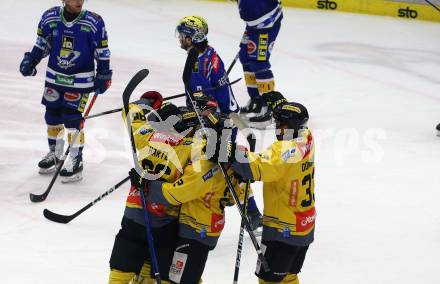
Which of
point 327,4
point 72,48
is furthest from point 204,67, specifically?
point 327,4

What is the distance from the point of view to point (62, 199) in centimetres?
597

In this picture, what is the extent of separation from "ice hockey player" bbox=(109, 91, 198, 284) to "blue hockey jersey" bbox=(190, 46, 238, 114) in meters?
1.25

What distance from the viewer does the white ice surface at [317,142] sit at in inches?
205

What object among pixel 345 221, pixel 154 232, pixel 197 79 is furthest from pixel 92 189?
pixel 154 232

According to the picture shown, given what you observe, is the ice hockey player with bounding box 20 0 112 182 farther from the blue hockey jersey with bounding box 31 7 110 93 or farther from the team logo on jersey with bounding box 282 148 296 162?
the team logo on jersey with bounding box 282 148 296 162

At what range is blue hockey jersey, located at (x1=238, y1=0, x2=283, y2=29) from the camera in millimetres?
7555

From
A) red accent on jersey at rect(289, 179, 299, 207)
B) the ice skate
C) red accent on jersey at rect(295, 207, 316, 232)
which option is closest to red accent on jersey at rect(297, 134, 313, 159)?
red accent on jersey at rect(289, 179, 299, 207)

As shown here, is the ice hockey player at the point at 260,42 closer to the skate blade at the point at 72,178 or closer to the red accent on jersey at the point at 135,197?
the skate blade at the point at 72,178

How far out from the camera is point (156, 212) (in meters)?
4.14

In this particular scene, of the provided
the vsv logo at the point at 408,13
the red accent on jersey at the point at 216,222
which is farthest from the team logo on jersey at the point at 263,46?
the vsv logo at the point at 408,13

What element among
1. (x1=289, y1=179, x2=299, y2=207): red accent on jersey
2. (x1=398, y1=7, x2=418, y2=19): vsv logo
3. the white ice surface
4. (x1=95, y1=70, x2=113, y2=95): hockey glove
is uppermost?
(x1=289, y1=179, x2=299, y2=207): red accent on jersey

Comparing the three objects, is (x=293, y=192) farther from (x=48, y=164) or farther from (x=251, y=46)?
(x=251, y=46)

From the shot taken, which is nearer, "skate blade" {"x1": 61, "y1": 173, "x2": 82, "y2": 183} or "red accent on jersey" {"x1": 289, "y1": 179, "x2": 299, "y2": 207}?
"red accent on jersey" {"x1": 289, "y1": 179, "x2": 299, "y2": 207}

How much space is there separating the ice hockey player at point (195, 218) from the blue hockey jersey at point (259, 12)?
3.55 meters
